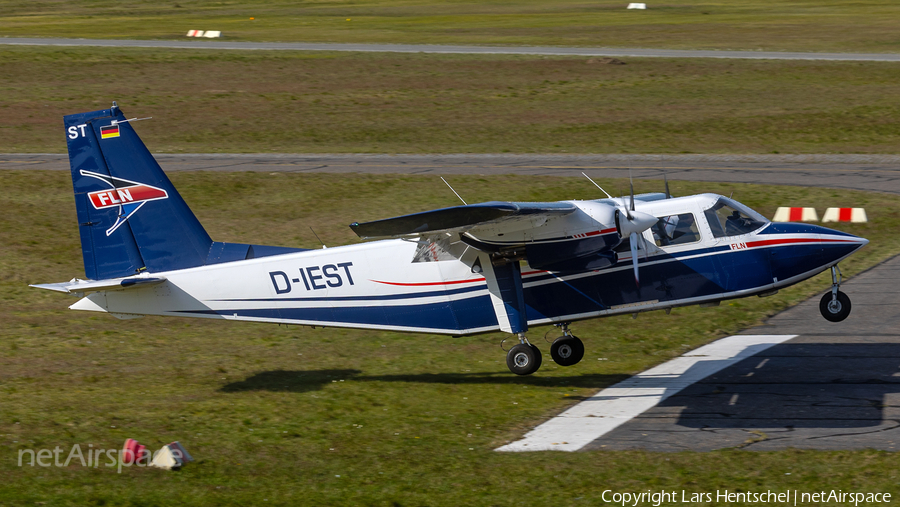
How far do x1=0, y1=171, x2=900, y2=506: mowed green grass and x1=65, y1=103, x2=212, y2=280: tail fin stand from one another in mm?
2415

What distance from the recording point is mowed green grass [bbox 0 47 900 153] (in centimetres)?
4434

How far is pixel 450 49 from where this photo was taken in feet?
224

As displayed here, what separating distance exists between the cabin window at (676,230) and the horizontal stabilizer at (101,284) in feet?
32.1

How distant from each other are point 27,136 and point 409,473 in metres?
38.1

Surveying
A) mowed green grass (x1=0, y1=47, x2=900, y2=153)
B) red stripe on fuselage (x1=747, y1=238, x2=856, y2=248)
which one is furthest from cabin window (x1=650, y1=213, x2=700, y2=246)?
mowed green grass (x1=0, y1=47, x2=900, y2=153)

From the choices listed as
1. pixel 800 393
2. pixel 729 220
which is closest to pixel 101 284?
pixel 729 220

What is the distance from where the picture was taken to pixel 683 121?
4703cm

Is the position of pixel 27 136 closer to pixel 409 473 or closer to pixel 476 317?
pixel 476 317

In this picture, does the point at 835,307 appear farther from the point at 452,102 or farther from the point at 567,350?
the point at 452,102

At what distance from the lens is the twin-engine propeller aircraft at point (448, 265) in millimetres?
17625

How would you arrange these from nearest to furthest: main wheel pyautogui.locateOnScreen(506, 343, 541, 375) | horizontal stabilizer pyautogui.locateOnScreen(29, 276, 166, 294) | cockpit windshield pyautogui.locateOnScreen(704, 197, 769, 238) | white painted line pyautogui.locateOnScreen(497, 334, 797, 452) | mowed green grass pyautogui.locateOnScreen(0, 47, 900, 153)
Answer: white painted line pyautogui.locateOnScreen(497, 334, 797, 452), horizontal stabilizer pyautogui.locateOnScreen(29, 276, 166, 294), cockpit windshield pyautogui.locateOnScreen(704, 197, 769, 238), main wheel pyautogui.locateOnScreen(506, 343, 541, 375), mowed green grass pyautogui.locateOnScreen(0, 47, 900, 153)

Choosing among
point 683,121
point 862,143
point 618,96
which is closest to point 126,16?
point 618,96

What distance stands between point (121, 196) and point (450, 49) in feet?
169

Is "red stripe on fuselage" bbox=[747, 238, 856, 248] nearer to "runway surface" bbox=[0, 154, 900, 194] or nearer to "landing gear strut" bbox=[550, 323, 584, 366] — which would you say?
"landing gear strut" bbox=[550, 323, 584, 366]
